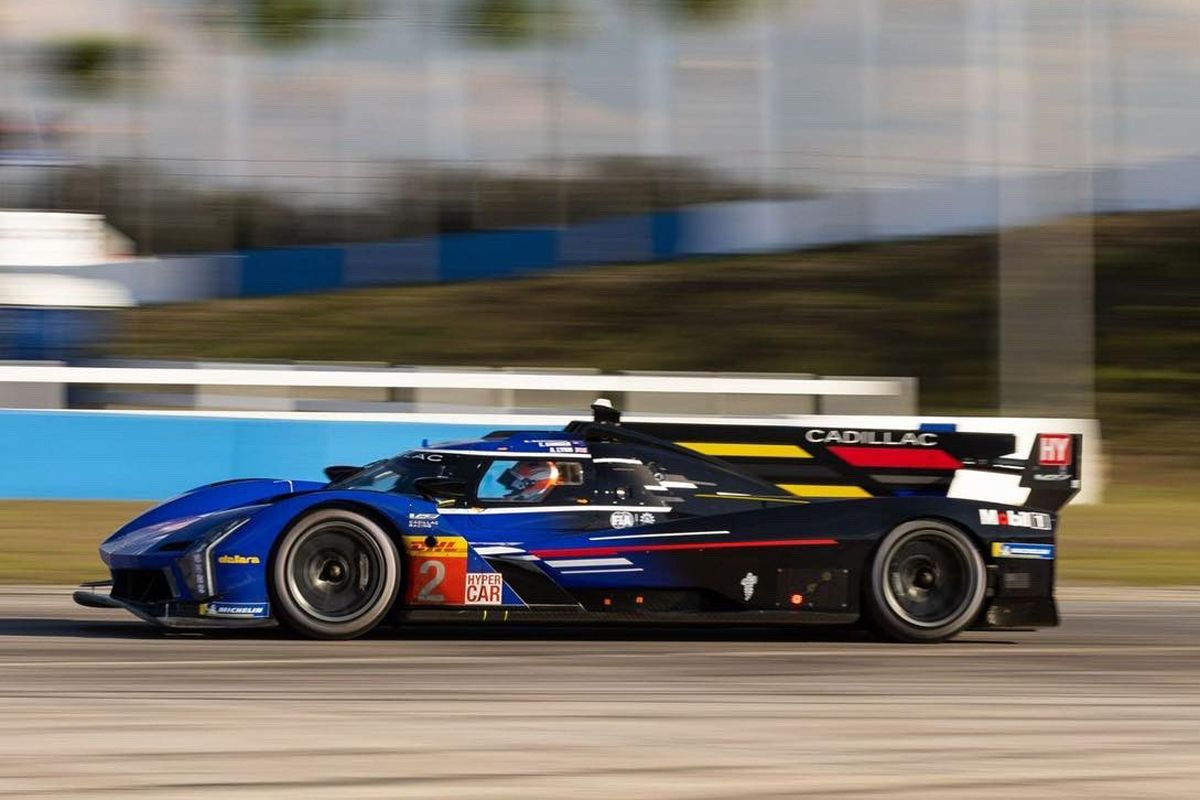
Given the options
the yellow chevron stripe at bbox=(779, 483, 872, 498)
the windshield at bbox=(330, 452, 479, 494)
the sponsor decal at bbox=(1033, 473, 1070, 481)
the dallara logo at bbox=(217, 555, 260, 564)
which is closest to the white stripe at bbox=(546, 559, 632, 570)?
the windshield at bbox=(330, 452, 479, 494)

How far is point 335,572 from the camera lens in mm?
8062

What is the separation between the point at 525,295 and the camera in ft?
126

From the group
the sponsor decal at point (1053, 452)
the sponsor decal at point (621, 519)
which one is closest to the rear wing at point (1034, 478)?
the sponsor decal at point (1053, 452)

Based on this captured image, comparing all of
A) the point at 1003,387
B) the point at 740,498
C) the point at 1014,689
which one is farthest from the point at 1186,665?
the point at 1003,387

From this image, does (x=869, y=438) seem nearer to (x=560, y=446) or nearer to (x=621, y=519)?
(x=621, y=519)

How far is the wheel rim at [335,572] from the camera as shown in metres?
8.01

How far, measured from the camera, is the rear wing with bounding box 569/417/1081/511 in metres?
8.96

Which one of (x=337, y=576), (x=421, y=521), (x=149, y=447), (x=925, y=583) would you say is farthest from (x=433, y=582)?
(x=149, y=447)

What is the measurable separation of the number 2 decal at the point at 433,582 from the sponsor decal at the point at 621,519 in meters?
0.88

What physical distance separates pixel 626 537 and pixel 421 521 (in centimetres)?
100

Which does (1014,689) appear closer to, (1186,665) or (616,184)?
(1186,665)

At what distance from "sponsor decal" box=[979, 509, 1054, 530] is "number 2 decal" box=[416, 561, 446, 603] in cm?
274

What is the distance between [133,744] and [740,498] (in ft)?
12.7

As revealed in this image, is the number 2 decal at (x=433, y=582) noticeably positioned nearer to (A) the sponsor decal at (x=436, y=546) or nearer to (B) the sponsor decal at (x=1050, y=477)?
(A) the sponsor decal at (x=436, y=546)
